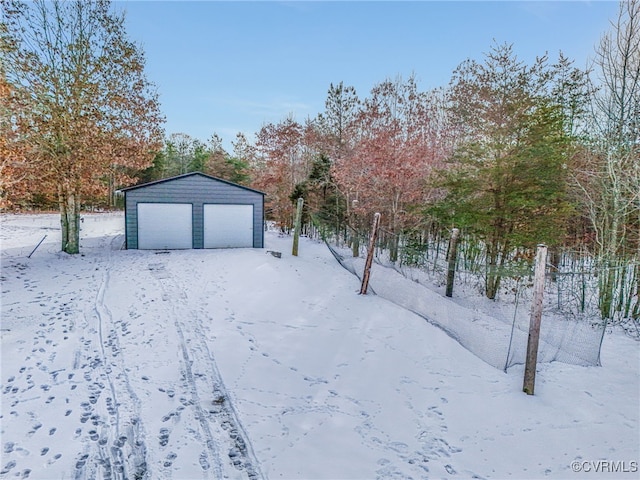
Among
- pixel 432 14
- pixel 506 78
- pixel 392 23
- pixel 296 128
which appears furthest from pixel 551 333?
pixel 296 128

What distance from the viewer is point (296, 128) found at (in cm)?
1825

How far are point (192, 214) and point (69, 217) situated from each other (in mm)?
3321

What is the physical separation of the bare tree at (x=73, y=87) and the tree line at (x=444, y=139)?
0.03 metres

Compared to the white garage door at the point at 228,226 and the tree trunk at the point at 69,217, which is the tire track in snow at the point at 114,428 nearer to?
the tree trunk at the point at 69,217

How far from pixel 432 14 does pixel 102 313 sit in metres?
9.44

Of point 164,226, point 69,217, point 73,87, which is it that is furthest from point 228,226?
point 73,87

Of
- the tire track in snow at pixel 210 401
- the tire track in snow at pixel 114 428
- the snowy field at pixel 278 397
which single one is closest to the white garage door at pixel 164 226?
the snowy field at pixel 278 397

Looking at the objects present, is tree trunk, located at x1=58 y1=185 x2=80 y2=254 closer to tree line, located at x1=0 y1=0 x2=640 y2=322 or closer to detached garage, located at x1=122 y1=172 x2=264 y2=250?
tree line, located at x1=0 y1=0 x2=640 y2=322

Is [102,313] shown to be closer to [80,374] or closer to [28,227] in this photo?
[80,374]

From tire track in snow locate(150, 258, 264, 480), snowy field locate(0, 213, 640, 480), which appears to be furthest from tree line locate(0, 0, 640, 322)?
tire track in snow locate(150, 258, 264, 480)

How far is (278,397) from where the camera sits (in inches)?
137

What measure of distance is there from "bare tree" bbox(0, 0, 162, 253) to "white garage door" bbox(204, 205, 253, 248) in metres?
2.70

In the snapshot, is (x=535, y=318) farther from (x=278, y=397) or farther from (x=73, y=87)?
(x=73, y=87)

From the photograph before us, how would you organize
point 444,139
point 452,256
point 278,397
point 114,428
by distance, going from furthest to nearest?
1. point 444,139
2. point 452,256
3. point 278,397
4. point 114,428
